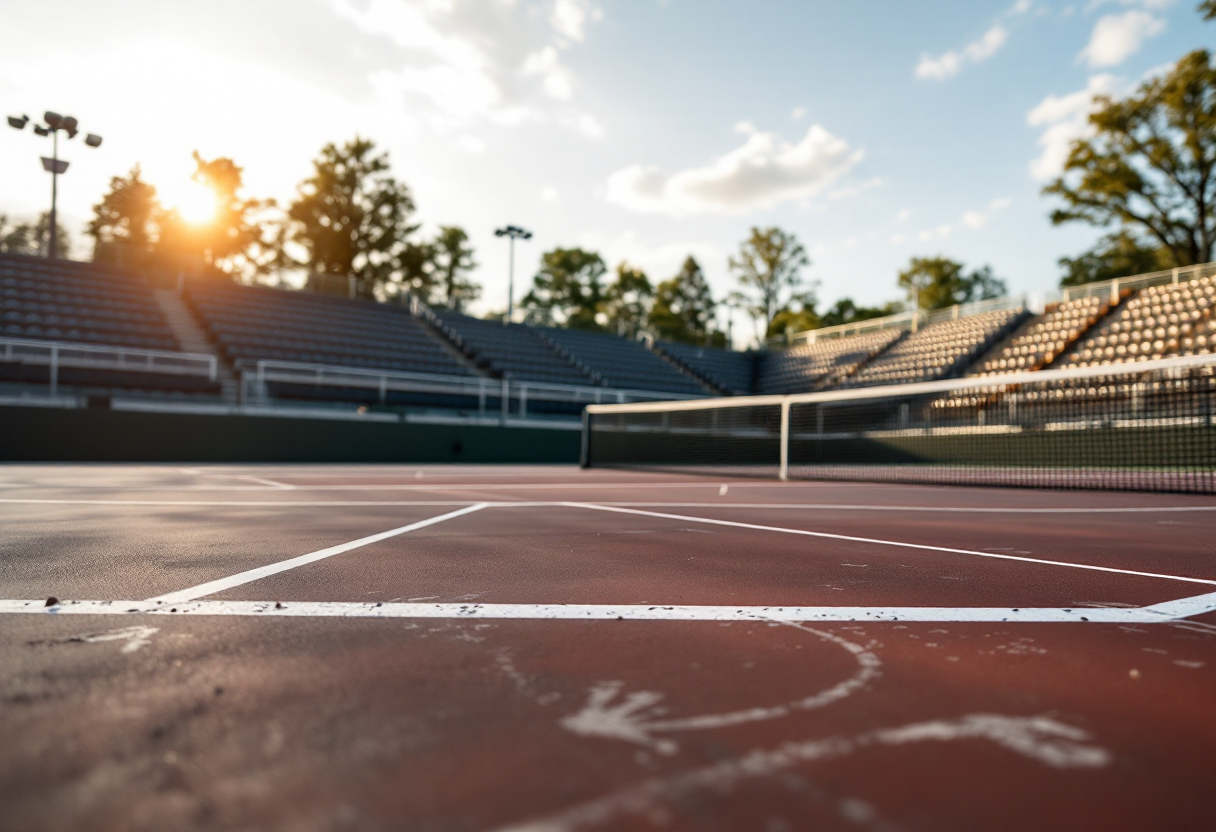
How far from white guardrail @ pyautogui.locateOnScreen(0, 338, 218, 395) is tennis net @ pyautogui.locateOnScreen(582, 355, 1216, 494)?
10172mm

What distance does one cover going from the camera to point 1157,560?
11.0ft

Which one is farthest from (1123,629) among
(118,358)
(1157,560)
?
(118,358)

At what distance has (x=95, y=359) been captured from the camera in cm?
1756

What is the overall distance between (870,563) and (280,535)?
9.55 feet

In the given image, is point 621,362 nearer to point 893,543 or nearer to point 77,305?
point 77,305

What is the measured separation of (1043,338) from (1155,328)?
142 inches

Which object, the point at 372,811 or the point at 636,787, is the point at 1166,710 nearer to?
the point at 636,787

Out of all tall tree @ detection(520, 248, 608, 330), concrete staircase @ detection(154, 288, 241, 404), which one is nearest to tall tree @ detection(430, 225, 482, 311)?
tall tree @ detection(520, 248, 608, 330)

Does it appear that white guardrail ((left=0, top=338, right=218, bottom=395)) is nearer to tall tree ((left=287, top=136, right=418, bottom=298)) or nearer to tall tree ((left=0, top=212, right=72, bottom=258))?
tall tree ((left=0, top=212, right=72, bottom=258))

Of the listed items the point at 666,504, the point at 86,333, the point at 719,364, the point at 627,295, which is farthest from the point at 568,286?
the point at 666,504

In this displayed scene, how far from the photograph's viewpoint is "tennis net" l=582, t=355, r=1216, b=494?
1255cm

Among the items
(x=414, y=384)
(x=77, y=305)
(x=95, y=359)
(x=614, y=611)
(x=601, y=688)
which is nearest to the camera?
(x=601, y=688)

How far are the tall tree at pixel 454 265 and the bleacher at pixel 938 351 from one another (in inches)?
1374

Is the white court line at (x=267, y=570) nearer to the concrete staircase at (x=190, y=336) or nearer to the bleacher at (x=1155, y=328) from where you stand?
the concrete staircase at (x=190, y=336)
